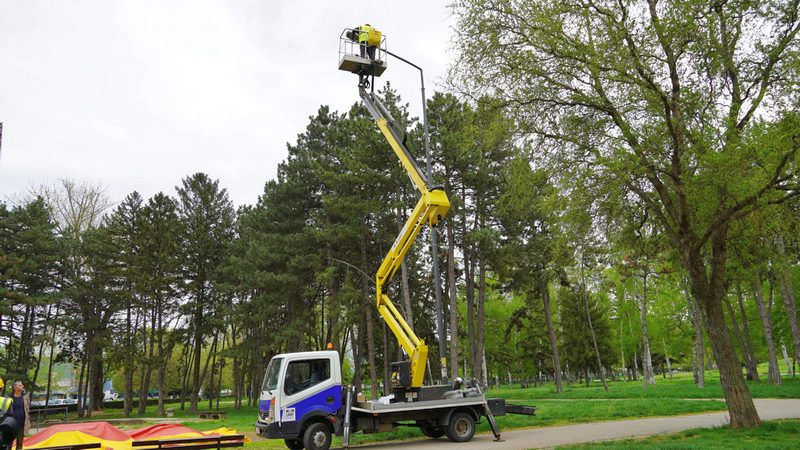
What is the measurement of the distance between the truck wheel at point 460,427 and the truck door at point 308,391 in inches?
117

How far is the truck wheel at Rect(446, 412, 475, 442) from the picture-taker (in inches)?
528

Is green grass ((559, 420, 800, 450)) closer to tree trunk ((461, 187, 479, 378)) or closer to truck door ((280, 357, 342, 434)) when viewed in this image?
truck door ((280, 357, 342, 434))

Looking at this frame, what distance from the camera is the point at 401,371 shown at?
13891 mm

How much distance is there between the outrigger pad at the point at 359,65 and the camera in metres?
15.9

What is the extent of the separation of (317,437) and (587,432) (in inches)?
275

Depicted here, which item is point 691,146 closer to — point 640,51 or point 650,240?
point 640,51

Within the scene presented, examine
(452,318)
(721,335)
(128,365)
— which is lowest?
(128,365)

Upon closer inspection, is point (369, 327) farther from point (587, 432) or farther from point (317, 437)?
point (587, 432)

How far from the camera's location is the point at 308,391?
509 inches

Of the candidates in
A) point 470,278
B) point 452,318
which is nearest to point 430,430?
point 452,318

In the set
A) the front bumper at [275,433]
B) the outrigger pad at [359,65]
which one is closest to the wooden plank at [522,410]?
the front bumper at [275,433]

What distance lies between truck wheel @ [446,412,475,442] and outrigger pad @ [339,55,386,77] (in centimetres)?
1045

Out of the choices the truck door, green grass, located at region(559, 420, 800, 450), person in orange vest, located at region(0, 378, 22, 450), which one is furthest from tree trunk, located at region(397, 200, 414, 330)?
person in orange vest, located at region(0, 378, 22, 450)

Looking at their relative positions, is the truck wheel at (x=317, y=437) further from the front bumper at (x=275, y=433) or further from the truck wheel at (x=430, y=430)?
the truck wheel at (x=430, y=430)
